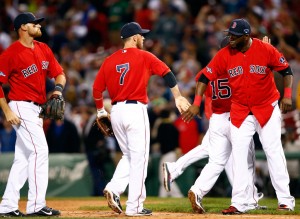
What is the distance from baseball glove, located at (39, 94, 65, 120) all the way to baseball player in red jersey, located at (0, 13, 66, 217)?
7cm

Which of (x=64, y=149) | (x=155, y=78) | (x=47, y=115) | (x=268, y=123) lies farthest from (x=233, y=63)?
(x=155, y=78)

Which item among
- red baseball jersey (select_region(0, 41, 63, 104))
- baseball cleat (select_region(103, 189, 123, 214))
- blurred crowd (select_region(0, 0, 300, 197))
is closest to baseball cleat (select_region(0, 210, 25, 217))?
baseball cleat (select_region(103, 189, 123, 214))

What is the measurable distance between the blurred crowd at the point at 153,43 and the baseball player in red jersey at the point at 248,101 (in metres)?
4.69

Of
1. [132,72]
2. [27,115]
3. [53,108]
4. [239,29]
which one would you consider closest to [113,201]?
[53,108]

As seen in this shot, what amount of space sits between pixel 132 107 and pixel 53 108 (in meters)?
0.96

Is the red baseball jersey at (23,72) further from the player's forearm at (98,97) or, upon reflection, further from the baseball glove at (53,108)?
the player's forearm at (98,97)

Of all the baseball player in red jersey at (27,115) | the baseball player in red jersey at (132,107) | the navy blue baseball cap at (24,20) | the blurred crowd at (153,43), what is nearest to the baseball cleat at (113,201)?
the baseball player in red jersey at (132,107)

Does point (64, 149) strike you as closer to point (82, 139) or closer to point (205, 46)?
point (82, 139)

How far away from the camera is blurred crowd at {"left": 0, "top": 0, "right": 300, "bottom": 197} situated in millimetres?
15609

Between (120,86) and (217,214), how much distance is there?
1.92 metres

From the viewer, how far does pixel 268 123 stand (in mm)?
9664

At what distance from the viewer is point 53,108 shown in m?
9.55

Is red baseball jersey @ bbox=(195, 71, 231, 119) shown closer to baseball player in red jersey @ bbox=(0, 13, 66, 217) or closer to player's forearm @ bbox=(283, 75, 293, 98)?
player's forearm @ bbox=(283, 75, 293, 98)

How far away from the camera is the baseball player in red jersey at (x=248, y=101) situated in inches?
378
